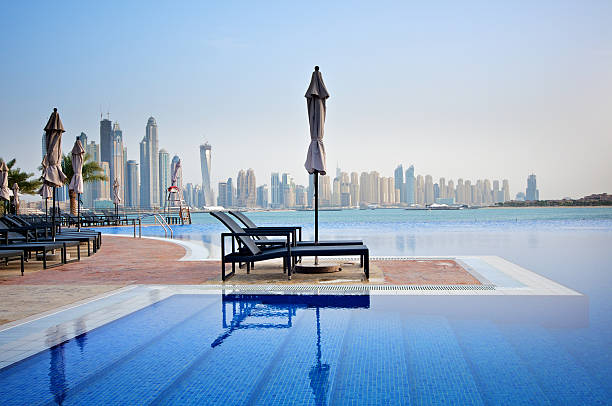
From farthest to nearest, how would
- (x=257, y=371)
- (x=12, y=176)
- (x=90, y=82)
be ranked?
(x=90, y=82) < (x=12, y=176) < (x=257, y=371)

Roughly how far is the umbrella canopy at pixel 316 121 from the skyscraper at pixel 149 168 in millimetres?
126344

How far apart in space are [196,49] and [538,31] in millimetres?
21138

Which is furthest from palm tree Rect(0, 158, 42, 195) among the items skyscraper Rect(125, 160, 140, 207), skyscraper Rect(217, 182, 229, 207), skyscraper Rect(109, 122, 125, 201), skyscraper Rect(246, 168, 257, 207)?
skyscraper Rect(109, 122, 125, 201)

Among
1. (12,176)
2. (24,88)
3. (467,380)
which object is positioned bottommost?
(467,380)

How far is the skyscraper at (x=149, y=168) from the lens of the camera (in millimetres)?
146000

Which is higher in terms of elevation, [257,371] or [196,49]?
[196,49]

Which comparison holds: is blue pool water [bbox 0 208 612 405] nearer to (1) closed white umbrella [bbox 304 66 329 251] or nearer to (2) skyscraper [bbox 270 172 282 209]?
(1) closed white umbrella [bbox 304 66 329 251]

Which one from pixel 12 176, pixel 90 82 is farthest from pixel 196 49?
pixel 12 176

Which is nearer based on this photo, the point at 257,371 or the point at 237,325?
the point at 257,371

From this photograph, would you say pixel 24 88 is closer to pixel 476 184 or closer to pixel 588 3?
pixel 588 3

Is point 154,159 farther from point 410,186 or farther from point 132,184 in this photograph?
point 410,186

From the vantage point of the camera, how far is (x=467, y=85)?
40938 millimetres

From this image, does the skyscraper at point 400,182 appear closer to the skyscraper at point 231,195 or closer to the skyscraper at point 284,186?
the skyscraper at point 284,186

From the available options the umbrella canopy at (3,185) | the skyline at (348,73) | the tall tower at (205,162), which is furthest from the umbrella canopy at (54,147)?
the tall tower at (205,162)
